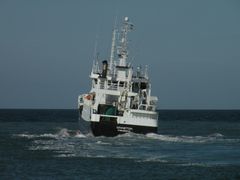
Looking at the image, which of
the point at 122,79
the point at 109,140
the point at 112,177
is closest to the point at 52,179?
the point at 112,177

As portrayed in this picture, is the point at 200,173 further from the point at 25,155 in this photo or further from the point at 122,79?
the point at 122,79

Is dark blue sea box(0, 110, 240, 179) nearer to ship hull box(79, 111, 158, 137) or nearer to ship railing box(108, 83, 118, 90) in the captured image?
ship hull box(79, 111, 158, 137)

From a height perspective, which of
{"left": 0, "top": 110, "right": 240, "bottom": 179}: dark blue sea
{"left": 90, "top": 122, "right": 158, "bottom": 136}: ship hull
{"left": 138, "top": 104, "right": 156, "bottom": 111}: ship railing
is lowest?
{"left": 0, "top": 110, "right": 240, "bottom": 179}: dark blue sea

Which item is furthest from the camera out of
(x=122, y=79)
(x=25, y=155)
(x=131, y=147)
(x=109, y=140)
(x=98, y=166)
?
(x=122, y=79)

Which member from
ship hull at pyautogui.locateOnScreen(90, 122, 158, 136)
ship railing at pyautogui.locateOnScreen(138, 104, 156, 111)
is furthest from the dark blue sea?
ship railing at pyautogui.locateOnScreen(138, 104, 156, 111)

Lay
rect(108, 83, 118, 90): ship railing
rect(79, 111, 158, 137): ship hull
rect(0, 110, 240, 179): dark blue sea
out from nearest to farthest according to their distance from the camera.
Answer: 1. rect(0, 110, 240, 179): dark blue sea
2. rect(79, 111, 158, 137): ship hull
3. rect(108, 83, 118, 90): ship railing

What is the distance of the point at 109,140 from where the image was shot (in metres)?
55.2

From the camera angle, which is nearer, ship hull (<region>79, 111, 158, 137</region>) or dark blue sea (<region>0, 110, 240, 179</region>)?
dark blue sea (<region>0, 110, 240, 179</region>)

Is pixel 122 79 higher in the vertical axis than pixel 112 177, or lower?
higher

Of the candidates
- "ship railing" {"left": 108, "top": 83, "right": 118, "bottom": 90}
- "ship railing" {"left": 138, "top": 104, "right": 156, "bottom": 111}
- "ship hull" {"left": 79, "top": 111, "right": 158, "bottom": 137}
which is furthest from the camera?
"ship railing" {"left": 108, "top": 83, "right": 118, "bottom": 90}

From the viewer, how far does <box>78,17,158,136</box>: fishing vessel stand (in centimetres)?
5731

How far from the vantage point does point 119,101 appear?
5897cm

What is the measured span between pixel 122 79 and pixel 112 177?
27.6 m

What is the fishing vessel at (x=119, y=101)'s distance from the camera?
5731cm
